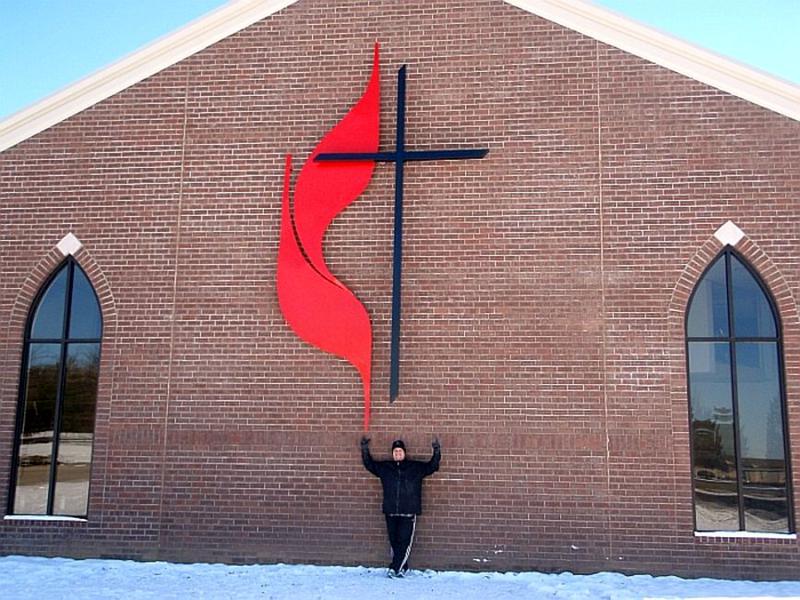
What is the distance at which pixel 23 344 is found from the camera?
32.3ft

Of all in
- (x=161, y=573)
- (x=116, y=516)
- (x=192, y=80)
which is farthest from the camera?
(x=192, y=80)

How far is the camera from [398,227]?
9359 millimetres

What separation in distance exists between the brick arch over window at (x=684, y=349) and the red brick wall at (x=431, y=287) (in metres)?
0.03

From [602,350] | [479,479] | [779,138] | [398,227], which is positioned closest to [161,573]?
[479,479]

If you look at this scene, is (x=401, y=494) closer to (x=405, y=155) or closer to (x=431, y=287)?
(x=431, y=287)

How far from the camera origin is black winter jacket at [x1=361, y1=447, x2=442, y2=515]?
337 inches

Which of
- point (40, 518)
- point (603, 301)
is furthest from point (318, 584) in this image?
point (603, 301)

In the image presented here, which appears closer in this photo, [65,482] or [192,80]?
[65,482]

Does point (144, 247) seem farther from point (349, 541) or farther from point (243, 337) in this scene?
point (349, 541)

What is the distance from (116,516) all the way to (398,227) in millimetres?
4958

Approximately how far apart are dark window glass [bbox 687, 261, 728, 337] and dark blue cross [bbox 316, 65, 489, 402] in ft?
10.2

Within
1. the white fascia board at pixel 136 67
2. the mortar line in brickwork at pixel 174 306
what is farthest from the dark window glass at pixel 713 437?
the white fascia board at pixel 136 67

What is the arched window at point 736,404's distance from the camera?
8.64 meters

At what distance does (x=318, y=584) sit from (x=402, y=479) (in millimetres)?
1442
